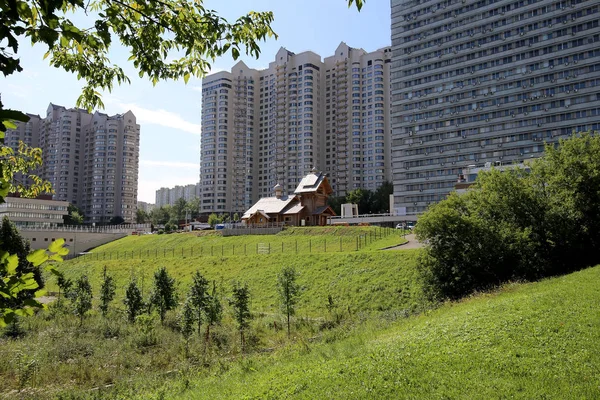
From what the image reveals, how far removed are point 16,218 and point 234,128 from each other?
2855 inches

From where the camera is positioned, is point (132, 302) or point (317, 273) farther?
point (317, 273)

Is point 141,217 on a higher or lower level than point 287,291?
higher

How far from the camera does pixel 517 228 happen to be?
27219 millimetres

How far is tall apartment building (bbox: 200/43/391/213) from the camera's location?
128 metres

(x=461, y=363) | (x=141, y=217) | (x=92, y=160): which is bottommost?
(x=461, y=363)

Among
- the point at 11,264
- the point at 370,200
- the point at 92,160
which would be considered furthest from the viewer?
the point at 92,160

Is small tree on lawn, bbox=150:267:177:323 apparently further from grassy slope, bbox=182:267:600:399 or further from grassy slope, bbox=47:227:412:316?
grassy slope, bbox=182:267:600:399

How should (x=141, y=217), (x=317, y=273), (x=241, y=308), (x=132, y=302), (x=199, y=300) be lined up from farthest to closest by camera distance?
1. (x=141, y=217)
2. (x=317, y=273)
3. (x=132, y=302)
4. (x=199, y=300)
5. (x=241, y=308)

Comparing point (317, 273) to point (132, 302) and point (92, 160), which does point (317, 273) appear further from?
point (92, 160)

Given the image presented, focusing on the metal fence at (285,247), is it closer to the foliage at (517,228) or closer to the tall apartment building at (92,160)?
the foliage at (517,228)

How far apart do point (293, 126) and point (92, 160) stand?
72.7 metres

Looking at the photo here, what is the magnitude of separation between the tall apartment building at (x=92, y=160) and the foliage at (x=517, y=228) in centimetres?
13734

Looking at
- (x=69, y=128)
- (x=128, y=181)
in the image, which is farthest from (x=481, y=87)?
(x=69, y=128)

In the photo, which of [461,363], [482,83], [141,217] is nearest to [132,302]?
[461,363]
